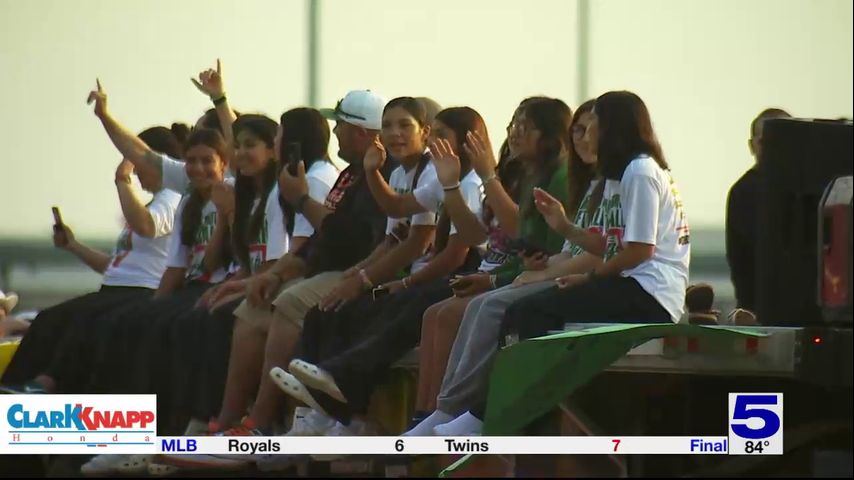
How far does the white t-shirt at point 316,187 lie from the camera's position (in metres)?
5.28

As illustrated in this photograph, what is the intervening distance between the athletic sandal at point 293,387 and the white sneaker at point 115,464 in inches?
14.7

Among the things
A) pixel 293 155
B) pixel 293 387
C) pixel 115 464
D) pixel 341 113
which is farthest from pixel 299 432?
pixel 341 113

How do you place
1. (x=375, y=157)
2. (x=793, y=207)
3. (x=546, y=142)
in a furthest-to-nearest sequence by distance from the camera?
(x=375, y=157), (x=546, y=142), (x=793, y=207)

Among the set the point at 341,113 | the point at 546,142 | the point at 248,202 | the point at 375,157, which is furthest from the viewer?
the point at 248,202

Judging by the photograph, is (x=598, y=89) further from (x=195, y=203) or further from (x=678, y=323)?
(x=195, y=203)

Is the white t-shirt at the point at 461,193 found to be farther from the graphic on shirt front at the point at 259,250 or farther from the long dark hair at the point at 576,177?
the graphic on shirt front at the point at 259,250

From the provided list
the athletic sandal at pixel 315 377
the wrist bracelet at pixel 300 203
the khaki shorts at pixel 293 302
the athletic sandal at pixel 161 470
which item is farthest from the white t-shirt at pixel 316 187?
the athletic sandal at pixel 161 470

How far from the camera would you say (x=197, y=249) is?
5.37m

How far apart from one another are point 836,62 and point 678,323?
0.70 metres

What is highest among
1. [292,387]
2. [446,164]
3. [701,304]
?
[446,164]

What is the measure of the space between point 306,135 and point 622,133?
783mm

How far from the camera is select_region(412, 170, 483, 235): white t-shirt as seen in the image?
17.1 ft

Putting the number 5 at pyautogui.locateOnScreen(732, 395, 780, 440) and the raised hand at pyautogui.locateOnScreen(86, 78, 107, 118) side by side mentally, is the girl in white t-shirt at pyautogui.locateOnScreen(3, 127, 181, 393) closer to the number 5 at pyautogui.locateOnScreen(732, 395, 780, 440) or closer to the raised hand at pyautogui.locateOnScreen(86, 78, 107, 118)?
the raised hand at pyautogui.locateOnScreen(86, 78, 107, 118)

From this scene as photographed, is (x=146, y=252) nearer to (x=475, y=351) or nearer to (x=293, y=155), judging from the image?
(x=293, y=155)
